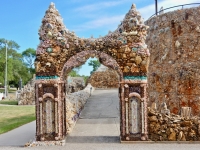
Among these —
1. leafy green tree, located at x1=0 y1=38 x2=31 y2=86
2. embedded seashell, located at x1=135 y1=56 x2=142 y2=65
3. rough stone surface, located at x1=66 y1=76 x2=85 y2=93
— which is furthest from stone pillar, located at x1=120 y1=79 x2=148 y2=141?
leafy green tree, located at x1=0 y1=38 x2=31 y2=86

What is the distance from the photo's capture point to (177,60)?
566 inches

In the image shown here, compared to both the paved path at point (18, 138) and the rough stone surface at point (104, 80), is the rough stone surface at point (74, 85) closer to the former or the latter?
the rough stone surface at point (104, 80)

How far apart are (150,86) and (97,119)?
157 inches

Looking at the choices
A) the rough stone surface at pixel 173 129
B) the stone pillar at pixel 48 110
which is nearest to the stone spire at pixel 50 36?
the stone pillar at pixel 48 110

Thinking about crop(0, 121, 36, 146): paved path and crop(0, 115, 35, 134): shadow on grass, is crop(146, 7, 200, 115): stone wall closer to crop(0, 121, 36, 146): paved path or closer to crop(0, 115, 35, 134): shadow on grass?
crop(0, 121, 36, 146): paved path

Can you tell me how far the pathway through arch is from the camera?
9742mm

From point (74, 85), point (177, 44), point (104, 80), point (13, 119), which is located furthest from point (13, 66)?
point (177, 44)

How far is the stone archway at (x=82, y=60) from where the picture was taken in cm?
912

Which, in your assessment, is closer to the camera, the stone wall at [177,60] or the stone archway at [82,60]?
the stone archway at [82,60]

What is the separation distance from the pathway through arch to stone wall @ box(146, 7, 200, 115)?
9.61ft

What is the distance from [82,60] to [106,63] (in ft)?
2.85

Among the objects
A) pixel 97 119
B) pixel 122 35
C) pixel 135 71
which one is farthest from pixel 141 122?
pixel 97 119

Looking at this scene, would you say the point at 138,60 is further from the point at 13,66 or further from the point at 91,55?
the point at 13,66

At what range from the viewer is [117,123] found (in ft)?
41.3
